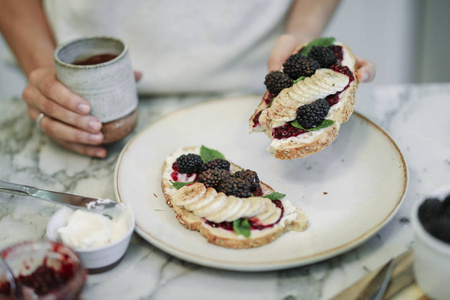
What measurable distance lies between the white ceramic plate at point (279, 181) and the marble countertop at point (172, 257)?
0.09 metres

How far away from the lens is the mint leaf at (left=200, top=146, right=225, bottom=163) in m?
2.38

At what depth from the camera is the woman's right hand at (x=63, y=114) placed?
7.90 feet

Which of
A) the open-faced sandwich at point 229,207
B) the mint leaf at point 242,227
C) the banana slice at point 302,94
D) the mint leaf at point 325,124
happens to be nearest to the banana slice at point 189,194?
the open-faced sandwich at point 229,207

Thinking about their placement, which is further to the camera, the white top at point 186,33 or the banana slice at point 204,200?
the white top at point 186,33

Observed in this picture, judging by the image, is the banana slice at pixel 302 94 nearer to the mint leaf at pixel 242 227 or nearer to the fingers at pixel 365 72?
the fingers at pixel 365 72

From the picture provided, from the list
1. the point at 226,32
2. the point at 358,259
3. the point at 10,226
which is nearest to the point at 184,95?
the point at 226,32

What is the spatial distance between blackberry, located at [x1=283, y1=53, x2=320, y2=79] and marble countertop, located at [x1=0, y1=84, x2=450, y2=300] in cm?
70

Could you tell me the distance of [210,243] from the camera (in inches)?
75.4

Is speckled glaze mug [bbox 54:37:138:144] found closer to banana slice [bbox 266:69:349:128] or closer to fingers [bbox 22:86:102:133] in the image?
fingers [bbox 22:86:102:133]

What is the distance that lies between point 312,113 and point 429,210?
0.73 metres

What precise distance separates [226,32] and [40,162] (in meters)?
1.46

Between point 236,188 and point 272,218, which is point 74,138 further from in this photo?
point 272,218

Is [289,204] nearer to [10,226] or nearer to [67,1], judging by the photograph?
[10,226]

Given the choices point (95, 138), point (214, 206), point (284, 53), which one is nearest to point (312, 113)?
point (214, 206)
